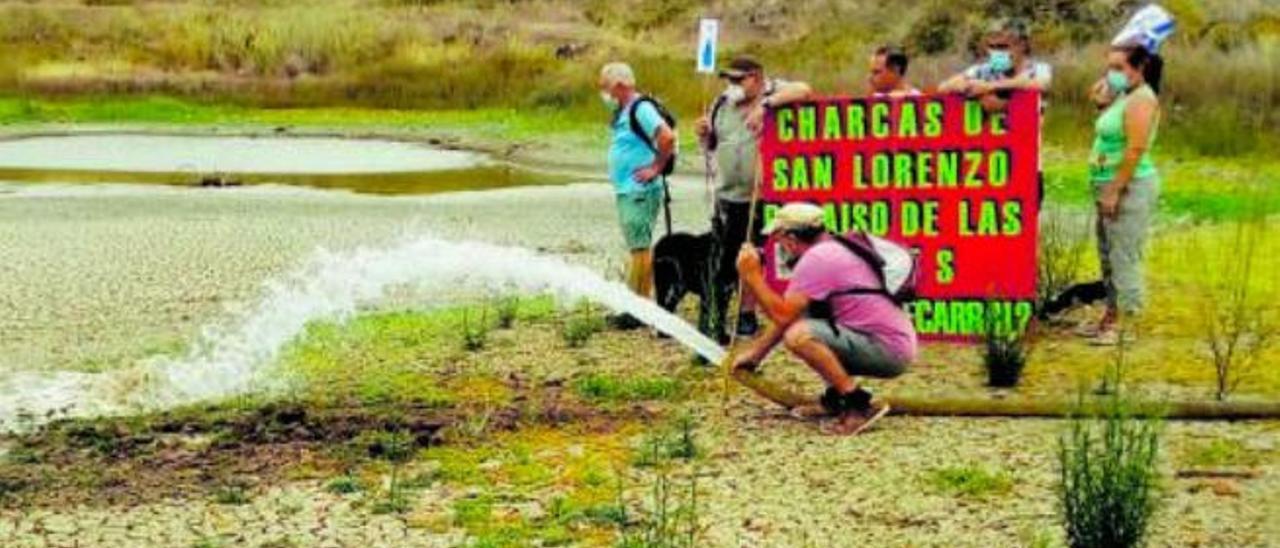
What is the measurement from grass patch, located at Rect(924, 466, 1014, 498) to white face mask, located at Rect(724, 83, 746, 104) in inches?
155

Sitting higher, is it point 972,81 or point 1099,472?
point 972,81

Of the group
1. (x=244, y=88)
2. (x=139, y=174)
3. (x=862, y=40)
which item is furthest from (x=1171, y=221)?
(x=244, y=88)

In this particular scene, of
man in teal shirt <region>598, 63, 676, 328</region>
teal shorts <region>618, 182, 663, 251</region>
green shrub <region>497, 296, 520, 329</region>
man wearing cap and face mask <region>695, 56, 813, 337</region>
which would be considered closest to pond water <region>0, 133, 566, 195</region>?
green shrub <region>497, 296, 520, 329</region>

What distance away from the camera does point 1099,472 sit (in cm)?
810

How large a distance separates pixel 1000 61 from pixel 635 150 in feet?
7.56

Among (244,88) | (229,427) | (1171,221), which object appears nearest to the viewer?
(229,427)

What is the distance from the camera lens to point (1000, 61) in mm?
12625

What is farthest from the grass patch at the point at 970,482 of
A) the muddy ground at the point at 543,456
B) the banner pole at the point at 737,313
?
the banner pole at the point at 737,313

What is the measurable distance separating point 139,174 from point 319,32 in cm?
2301

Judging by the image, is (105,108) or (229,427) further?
(105,108)

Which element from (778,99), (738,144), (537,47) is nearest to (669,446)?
(738,144)

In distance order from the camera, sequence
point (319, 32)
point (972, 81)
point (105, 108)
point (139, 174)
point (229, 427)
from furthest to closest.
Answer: point (319, 32)
point (105, 108)
point (139, 174)
point (972, 81)
point (229, 427)

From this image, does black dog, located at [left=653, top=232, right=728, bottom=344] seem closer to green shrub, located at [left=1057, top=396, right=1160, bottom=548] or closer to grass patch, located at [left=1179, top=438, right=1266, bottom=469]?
grass patch, located at [left=1179, top=438, right=1266, bottom=469]

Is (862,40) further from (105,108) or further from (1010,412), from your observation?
(1010,412)
